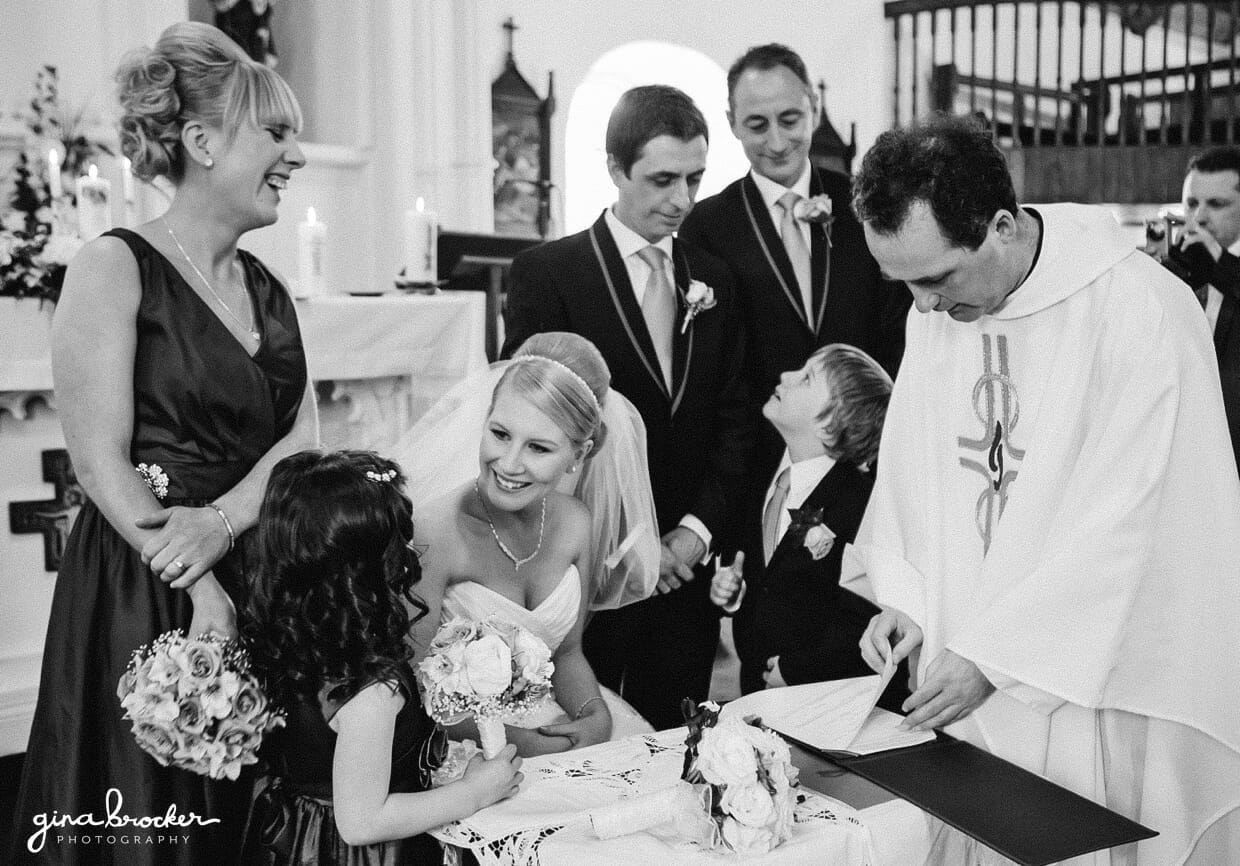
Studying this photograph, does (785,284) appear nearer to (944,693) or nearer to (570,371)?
(570,371)

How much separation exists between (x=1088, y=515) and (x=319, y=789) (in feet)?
4.79

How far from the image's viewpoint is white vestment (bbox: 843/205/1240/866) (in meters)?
2.30

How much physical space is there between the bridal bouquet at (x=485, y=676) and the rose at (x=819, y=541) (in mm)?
1142

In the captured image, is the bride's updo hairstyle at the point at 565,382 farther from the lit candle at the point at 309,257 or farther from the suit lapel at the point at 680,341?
the lit candle at the point at 309,257

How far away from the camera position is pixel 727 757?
1890mm

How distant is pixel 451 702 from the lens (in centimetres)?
209

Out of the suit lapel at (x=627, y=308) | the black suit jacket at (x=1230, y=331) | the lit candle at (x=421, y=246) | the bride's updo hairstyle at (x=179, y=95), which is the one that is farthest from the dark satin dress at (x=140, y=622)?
the black suit jacket at (x=1230, y=331)

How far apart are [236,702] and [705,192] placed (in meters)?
8.15

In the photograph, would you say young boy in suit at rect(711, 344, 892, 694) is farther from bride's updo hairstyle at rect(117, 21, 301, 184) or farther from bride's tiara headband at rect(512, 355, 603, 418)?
bride's updo hairstyle at rect(117, 21, 301, 184)

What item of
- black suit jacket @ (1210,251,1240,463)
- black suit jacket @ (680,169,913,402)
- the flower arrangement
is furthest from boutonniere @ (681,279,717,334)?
black suit jacket @ (1210,251,1240,463)

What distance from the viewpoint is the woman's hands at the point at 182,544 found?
88.0 inches

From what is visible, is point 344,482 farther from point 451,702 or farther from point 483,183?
point 483,183

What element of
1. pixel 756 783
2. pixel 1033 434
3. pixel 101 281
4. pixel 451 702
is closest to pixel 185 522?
pixel 101 281

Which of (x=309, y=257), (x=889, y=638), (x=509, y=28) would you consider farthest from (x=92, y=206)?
(x=509, y=28)
